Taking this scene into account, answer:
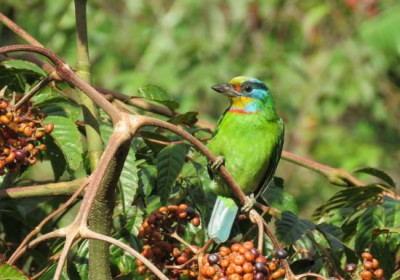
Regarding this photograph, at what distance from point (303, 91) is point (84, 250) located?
525 centimetres

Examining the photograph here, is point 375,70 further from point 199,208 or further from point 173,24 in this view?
point 199,208

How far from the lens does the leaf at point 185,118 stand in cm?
214

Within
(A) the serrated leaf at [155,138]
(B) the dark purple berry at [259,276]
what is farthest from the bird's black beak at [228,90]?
(B) the dark purple berry at [259,276]

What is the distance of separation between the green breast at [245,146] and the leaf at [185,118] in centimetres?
26

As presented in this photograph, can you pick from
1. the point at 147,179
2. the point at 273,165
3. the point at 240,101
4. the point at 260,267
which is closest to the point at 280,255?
the point at 260,267

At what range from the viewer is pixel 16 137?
176 centimetres

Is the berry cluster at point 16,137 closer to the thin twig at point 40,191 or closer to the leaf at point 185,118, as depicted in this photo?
the thin twig at point 40,191

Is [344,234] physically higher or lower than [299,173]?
higher

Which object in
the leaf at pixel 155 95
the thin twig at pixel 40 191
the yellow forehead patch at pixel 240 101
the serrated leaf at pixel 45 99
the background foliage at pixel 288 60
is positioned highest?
the serrated leaf at pixel 45 99

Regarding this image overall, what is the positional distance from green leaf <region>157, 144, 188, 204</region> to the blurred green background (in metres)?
3.24

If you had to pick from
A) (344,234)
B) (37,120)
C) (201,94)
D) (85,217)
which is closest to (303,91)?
(201,94)

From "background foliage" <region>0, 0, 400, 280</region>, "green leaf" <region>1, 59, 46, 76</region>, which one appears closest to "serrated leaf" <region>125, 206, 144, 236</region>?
"green leaf" <region>1, 59, 46, 76</region>

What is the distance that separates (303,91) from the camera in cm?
701

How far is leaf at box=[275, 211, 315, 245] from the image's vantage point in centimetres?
199
